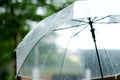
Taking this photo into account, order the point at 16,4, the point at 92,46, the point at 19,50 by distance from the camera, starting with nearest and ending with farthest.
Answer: the point at 19,50 → the point at 92,46 → the point at 16,4

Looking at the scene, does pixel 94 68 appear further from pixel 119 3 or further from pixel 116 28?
pixel 119 3

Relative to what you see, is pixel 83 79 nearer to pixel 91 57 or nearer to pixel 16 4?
pixel 91 57

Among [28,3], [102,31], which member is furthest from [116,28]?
[28,3]

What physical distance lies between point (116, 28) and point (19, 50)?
1390mm

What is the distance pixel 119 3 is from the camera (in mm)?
4520

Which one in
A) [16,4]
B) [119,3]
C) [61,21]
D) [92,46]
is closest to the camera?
[119,3]

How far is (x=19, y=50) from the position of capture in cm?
536

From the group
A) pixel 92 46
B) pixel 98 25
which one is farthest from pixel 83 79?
pixel 98 25

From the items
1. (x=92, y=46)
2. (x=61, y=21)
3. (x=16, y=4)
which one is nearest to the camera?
(x=61, y=21)

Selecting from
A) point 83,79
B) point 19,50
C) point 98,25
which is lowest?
point 83,79

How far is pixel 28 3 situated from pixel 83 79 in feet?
20.4

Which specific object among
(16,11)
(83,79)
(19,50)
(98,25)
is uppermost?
(16,11)

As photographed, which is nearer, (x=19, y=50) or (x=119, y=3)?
(x=119, y=3)

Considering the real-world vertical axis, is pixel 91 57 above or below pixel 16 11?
below
